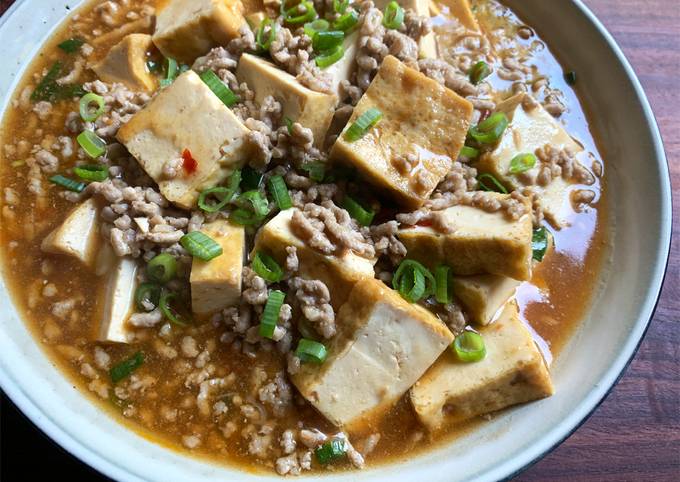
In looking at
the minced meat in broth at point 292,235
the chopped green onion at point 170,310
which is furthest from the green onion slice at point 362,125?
the chopped green onion at point 170,310

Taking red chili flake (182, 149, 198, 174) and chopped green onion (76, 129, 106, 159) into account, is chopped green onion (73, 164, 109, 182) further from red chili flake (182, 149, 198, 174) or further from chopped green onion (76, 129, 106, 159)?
red chili flake (182, 149, 198, 174)

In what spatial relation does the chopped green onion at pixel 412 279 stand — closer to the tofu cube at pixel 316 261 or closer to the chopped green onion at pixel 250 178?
the tofu cube at pixel 316 261

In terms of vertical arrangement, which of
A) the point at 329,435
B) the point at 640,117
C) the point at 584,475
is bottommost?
the point at 584,475

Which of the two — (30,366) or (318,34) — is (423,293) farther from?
(30,366)

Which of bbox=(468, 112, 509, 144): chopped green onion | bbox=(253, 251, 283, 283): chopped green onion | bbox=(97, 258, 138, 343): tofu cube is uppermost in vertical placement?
bbox=(468, 112, 509, 144): chopped green onion

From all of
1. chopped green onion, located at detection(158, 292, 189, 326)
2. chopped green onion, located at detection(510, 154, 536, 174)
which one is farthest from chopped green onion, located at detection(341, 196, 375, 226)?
chopped green onion, located at detection(158, 292, 189, 326)

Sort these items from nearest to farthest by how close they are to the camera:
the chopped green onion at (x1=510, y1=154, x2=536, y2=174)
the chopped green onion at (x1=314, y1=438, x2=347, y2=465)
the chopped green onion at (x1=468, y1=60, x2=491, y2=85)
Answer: the chopped green onion at (x1=314, y1=438, x2=347, y2=465), the chopped green onion at (x1=510, y1=154, x2=536, y2=174), the chopped green onion at (x1=468, y1=60, x2=491, y2=85)

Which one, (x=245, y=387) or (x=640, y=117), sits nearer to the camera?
(x=245, y=387)

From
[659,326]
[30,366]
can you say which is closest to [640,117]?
[659,326]
